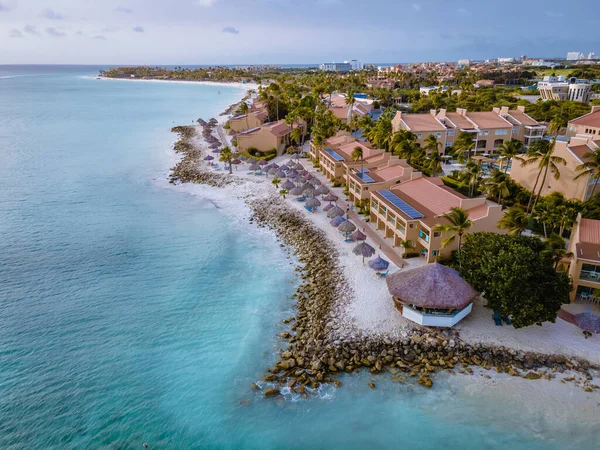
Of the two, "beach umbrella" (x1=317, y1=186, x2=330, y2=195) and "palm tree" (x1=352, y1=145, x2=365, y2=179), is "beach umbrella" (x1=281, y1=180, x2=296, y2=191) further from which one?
"palm tree" (x1=352, y1=145, x2=365, y2=179)

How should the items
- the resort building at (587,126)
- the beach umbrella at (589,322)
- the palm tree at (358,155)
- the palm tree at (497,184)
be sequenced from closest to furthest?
1. the beach umbrella at (589,322)
2. the palm tree at (497,184)
3. the palm tree at (358,155)
4. the resort building at (587,126)

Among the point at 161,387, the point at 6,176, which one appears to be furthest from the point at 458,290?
the point at 6,176

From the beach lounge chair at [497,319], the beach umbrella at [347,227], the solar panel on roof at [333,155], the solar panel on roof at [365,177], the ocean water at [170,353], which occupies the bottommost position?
the ocean water at [170,353]

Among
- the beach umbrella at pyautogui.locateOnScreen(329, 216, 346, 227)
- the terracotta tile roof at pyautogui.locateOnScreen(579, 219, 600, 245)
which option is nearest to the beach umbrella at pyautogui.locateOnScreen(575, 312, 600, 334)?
the terracotta tile roof at pyautogui.locateOnScreen(579, 219, 600, 245)

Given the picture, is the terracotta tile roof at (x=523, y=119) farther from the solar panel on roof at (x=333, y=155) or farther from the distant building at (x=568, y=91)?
the distant building at (x=568, y=91)

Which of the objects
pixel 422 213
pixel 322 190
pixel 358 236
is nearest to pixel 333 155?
pixel 322 190

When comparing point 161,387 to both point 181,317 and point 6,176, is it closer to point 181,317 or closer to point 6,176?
point 181,317

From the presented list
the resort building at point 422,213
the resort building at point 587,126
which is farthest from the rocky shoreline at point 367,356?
the resort building at point 587,126
